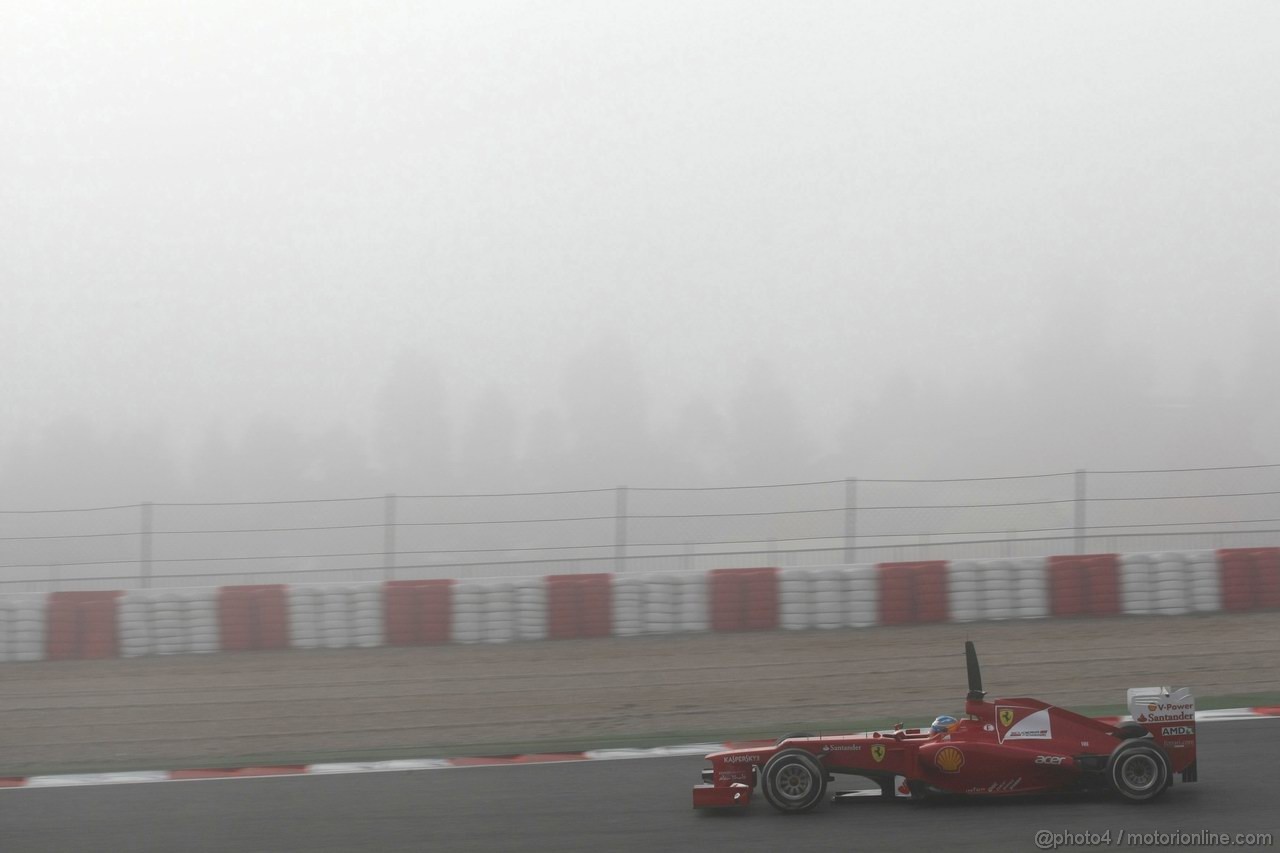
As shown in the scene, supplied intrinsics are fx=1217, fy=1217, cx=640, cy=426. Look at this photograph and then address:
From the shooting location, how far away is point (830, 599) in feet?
40.4

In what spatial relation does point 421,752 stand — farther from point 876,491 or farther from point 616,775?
point 876,491

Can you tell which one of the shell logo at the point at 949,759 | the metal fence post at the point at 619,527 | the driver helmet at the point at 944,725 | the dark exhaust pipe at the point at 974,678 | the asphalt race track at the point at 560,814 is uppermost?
the metal fence post at the point at 619,527

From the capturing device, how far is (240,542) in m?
13.8

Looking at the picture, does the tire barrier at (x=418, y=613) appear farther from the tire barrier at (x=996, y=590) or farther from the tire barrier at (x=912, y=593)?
the tire barrier at (x=996, y=590)

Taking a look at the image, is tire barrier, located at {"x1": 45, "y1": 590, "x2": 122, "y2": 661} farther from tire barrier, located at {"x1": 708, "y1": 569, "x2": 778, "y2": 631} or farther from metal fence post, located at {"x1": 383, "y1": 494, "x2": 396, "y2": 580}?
tire barrier, located at {"x1": 708, "y1": 569, "x2": 778, "y2": 631}

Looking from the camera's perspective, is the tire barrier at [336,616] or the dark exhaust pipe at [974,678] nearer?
the dark exhaust pipe at [974,678]

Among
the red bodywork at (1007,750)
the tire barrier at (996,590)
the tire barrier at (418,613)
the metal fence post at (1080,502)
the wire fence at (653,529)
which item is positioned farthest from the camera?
the wire fence at (653,529)

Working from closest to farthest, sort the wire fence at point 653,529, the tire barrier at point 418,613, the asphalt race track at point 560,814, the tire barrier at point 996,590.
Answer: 1. the asphalt race track at point 560,814
2. the tire barrier at point 996,590
3. the tire barrier at point 418,613
4. the wire fence at point 653,529

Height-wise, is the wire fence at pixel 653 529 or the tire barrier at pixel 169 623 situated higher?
the wire fence at pixel 653 529

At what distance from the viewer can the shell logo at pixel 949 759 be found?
17.2 feet

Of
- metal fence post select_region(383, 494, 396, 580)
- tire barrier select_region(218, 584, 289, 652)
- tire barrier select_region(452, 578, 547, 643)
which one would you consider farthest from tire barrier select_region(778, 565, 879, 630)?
tire barrier select_region(218, 584, 289, 652)

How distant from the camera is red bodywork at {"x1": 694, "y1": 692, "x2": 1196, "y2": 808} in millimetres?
5211

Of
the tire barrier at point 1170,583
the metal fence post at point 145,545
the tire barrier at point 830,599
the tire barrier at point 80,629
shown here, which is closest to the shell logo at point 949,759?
the tire barrier at point 830,599

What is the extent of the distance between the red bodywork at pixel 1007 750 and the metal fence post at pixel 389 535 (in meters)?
Result: 8.87
